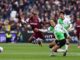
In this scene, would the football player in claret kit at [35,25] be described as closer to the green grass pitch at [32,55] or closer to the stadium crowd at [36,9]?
the stadium crowd at [36,9]

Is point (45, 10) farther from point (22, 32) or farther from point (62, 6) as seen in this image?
point (22, 32)

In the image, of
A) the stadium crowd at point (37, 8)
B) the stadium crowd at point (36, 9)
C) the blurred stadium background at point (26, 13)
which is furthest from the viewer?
the stadium crowd at point (37, 8)

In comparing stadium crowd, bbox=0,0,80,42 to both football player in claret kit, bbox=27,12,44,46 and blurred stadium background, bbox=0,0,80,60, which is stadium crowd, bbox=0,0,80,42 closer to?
blurred stadium background, bbox=0,0,80,60

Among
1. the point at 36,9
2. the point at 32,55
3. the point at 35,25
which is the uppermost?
the point at 36,9

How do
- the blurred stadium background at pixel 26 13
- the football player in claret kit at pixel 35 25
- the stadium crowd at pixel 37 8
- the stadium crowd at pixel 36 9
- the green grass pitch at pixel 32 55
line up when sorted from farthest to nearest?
the stadium crowd at pixel 37 8
the stadium crowd at pixel 36 9
the blurred stadium background at pixel 26 13
the football player in claret kit at pixel 35 25
the green grass pitch at pixel 32 55

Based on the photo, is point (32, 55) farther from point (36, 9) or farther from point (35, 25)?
point (36, 9)

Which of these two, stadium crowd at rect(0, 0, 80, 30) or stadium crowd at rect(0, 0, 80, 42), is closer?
stadium crowd at rect(0, 0, 80, 42)

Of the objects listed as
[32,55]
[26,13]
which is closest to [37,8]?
[26,13]

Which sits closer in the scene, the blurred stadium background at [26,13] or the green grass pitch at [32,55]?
the green grass pitch at [32,55]

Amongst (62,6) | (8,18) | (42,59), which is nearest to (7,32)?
(8,18)

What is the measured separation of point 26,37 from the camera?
33.0m

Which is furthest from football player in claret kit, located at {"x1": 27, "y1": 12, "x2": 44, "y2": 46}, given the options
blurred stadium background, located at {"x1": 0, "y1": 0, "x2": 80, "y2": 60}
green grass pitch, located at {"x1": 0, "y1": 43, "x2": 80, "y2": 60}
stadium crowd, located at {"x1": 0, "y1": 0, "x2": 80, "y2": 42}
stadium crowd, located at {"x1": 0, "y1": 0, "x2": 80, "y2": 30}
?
stadium crowd, located at {"x1": 0, "y1": 0, "x2": 80, "y2": 30}

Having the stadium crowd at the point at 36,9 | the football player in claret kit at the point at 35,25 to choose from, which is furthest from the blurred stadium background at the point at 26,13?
the football player in claret kit at the point at 35,25

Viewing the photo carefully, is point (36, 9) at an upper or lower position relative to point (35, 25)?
upper
